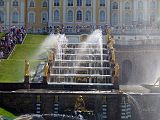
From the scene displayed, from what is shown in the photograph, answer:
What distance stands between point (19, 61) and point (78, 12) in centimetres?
3829

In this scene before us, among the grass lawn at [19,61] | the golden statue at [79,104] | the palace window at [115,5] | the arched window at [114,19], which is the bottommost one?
→ the golden statue at [79,104]

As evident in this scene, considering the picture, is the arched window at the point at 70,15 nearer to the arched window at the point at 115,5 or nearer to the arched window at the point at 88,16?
the arched window at the point at 88,16

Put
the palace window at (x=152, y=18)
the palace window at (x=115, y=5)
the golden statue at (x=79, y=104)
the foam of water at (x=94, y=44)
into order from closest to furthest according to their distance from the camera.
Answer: the golden statue at (x=79, y=104)
the foam of water at (x=94, y=44)
the palace window at (x=152, y=18)
the palace window at (x=115, y=5)

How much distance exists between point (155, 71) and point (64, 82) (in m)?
16.3

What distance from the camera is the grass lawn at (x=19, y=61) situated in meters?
46.9

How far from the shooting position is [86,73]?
48844mm

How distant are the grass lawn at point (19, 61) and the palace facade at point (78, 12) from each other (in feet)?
75.5

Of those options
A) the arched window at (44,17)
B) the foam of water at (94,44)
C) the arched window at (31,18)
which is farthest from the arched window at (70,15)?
the foam of water at (94,44)

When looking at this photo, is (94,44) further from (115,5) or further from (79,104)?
(115,5)

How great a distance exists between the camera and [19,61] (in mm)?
52812

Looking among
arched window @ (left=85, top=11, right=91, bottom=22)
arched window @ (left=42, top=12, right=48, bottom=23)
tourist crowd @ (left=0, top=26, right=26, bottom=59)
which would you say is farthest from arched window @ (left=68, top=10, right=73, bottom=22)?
tourist crowd @ (left=0, top=26, right=26, bottom=59)

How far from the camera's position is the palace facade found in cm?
8912

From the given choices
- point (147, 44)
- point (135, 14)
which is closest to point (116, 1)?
point (135, 14)

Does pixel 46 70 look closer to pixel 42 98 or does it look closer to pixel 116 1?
pixel 42 98
